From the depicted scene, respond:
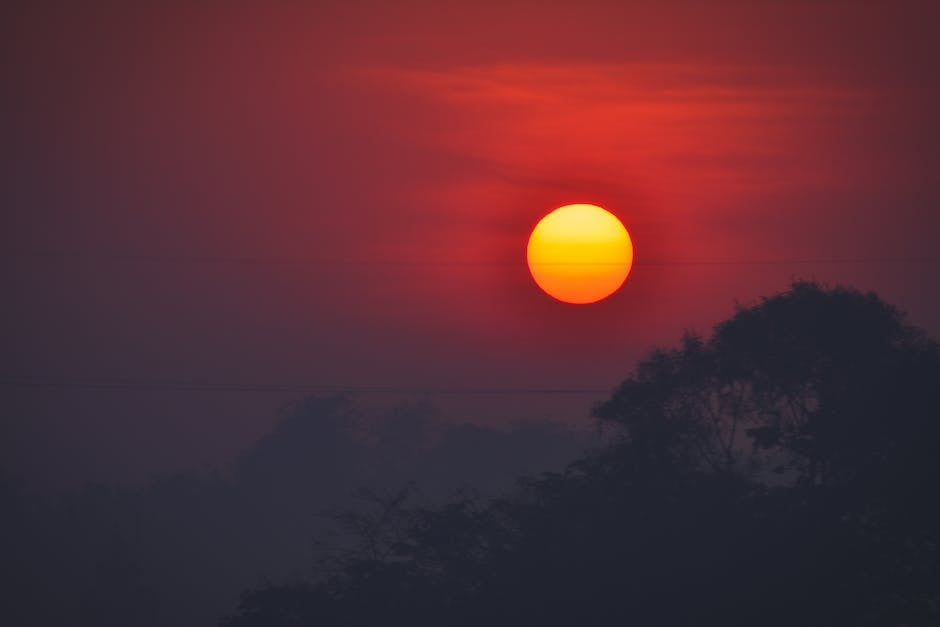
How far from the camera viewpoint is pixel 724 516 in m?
26.3

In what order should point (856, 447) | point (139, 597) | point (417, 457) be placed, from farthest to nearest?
point (417, 457) < point (139, 597) < point (856, 447)

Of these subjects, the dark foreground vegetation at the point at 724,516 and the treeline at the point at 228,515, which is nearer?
the dark foreground vegetation at the point at 724,516

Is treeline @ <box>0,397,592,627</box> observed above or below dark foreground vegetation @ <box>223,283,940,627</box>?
above

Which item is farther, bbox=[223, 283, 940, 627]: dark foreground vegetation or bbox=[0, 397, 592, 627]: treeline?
bbox=[0, 397, 592, 627]: treeline

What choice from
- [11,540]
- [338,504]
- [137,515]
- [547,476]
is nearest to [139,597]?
[11,540]

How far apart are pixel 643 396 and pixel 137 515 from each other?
71.1 metres

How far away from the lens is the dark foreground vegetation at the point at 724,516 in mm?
24516

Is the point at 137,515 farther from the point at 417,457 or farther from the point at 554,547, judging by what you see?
the point at 554,547

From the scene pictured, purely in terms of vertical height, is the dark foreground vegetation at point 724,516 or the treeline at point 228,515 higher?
the treeline at point 228,515

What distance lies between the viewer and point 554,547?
26.9 metres

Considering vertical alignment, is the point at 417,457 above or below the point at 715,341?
above

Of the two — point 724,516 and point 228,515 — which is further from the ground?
point 228,515

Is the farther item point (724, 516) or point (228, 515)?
point (228, 515)

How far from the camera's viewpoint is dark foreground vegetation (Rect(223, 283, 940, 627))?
80.4 ft
